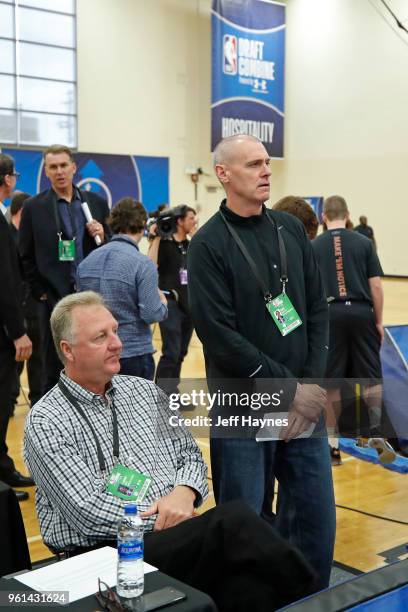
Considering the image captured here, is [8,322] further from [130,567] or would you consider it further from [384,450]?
[130,567]

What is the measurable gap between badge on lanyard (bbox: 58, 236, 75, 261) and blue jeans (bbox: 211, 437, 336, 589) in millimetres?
2213

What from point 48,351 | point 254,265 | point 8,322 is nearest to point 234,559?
point 254,265

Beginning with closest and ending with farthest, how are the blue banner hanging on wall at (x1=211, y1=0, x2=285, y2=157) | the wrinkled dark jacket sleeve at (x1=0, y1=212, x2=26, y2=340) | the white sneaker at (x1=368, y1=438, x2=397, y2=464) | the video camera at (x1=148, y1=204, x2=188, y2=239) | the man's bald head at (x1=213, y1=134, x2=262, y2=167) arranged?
the man's bald head at (x1=213, y1=134, x2=262, y2=167) → the white sneaker at (x1=368, y1=438, x2=397, y2=464) → the wrinkled dark jacket sleeve at (x1=0, y1=212, x2=26, y2=340) → the video camera at (x1=148, y1=204, x2=188, y2=239) → the blue banner hanging on wall at (x1=211, y1=0, x2=285, y2=157)

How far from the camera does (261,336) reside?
224 cm

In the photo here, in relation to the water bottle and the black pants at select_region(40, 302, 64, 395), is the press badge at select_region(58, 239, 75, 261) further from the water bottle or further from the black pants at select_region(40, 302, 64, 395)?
the water bottle

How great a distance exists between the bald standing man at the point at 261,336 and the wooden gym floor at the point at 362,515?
896 millimetres

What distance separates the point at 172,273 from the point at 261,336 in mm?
3400

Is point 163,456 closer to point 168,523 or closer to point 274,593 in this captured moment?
point 168,523

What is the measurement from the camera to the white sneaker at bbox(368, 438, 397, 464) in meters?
3.37

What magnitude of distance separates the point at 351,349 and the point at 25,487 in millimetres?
2060

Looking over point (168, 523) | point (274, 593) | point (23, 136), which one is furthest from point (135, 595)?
point (23, 136)

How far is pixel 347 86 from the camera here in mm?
18719

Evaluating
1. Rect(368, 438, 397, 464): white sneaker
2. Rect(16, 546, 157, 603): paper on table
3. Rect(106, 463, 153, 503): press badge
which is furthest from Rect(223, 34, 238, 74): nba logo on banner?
Rect(16, 546, 157, 603): paper on table

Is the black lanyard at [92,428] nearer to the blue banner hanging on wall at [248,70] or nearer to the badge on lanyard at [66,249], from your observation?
the badge on lanyard at [66,249]
